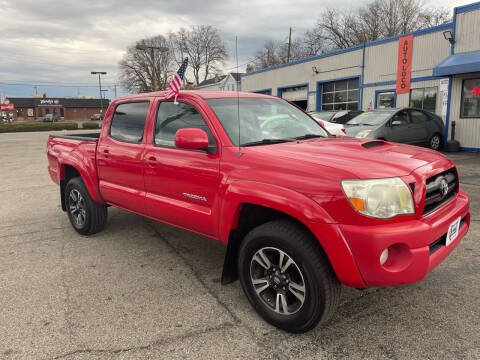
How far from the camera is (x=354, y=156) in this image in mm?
2566

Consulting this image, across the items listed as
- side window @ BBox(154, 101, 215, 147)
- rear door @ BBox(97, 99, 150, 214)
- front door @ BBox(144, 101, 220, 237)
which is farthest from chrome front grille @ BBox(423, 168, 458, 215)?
rear door @ BBox(97, 99, 150, 214)

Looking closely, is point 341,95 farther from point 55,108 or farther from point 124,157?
point 55,108

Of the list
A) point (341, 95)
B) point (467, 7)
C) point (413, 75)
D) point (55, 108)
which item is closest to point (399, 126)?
point (467, 7)

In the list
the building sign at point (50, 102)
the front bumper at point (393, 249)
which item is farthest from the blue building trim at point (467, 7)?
the building sign at point (50, 102)

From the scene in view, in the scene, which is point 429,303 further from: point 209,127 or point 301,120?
point 209,127

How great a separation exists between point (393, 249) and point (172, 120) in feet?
7.50

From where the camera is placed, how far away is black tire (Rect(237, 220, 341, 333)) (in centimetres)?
233

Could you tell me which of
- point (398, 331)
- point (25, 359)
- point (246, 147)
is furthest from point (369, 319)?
point (25, 359)

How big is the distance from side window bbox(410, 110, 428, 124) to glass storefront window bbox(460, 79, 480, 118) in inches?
111

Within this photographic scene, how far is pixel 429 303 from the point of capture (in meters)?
2.93

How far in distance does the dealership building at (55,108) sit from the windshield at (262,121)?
86253mm

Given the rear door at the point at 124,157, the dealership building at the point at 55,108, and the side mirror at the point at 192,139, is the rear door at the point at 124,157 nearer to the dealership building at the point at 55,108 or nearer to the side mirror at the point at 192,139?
the side mirror at the point at 192,139

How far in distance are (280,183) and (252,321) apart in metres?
1.11

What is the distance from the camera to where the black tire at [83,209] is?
4613 millimetres
